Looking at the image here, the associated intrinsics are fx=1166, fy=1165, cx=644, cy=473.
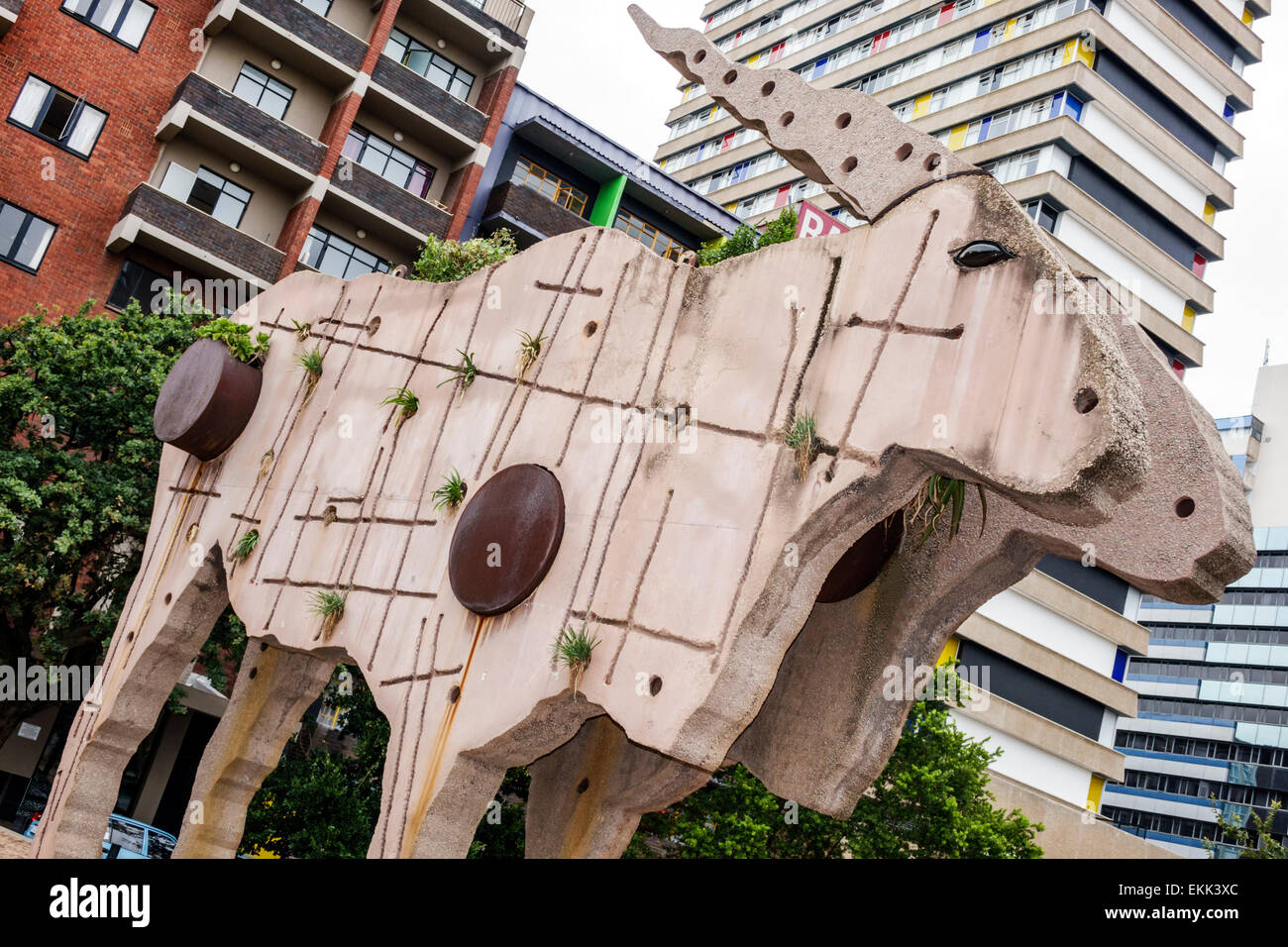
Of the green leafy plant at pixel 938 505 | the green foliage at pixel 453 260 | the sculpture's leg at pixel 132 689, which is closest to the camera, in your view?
the green leafy plant at pixel 938 505

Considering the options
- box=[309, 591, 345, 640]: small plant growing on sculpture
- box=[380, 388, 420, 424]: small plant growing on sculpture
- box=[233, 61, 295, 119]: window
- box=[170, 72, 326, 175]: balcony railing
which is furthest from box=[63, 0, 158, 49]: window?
box=[309, 591, 345, 640]: small plant growing on sculpture

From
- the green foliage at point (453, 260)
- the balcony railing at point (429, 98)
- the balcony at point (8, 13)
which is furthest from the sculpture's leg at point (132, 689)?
the balcony railing at point (429, 98)

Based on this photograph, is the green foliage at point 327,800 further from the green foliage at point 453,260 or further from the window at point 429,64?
the window at point 429,64

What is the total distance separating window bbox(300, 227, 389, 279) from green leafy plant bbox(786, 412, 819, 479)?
27697 millimetres

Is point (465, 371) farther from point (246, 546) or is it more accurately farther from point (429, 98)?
point (429, 98)

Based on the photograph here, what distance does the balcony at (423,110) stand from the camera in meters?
34.0

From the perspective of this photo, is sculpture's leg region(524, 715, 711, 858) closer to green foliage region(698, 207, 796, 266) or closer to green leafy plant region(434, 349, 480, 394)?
green leafy plant region(434, 349, 480, 394)

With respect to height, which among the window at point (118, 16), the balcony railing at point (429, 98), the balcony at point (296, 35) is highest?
the balcony railing at point (429, 98)

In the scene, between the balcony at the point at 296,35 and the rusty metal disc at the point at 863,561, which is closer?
the rusty metal disc at the point at 863,561

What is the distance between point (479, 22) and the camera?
118 feet

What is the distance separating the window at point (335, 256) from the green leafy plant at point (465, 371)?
24140 mm

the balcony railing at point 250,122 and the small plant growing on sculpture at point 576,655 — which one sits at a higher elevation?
the balcony railing at point 250,122

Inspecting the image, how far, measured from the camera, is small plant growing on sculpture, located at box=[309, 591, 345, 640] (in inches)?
380

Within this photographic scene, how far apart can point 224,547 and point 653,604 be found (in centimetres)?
629
